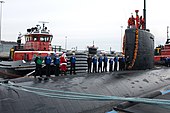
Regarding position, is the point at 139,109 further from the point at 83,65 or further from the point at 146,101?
the point at 83,65

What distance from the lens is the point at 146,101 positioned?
3904mm

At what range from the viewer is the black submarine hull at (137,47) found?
9945 mm

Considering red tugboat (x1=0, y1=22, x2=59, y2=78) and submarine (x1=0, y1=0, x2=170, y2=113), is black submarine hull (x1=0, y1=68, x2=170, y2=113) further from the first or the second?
red tugboat (x1=0, y1=22, x2=59, y2=78)

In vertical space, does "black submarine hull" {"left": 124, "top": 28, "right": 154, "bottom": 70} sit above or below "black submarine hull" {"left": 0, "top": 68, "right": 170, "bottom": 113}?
above

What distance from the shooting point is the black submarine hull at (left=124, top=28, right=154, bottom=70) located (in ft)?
32.6

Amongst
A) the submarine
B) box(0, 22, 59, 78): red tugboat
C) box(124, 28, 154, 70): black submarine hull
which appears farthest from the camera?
box(0, 22, 59, 78): red tugboat

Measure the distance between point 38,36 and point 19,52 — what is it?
9.33 ft

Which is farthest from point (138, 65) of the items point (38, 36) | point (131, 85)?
→ point (38, 36)

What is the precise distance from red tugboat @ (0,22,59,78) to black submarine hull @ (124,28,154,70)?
5.86 metres

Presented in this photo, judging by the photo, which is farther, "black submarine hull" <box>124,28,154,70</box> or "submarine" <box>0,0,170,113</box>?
"black submarine hull" <box>124,28,154,70</box>

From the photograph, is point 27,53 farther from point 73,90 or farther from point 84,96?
point 84,96

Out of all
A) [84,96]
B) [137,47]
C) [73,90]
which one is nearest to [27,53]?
[137,47]

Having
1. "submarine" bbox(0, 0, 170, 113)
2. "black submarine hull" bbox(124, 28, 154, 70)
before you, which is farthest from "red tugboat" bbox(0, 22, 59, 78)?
"submarine" bbox(0, 0, 170, 113)

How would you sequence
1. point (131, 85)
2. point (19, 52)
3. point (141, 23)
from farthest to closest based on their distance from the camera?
point (19, 52) → point (141, 23) → point (131, 85)
